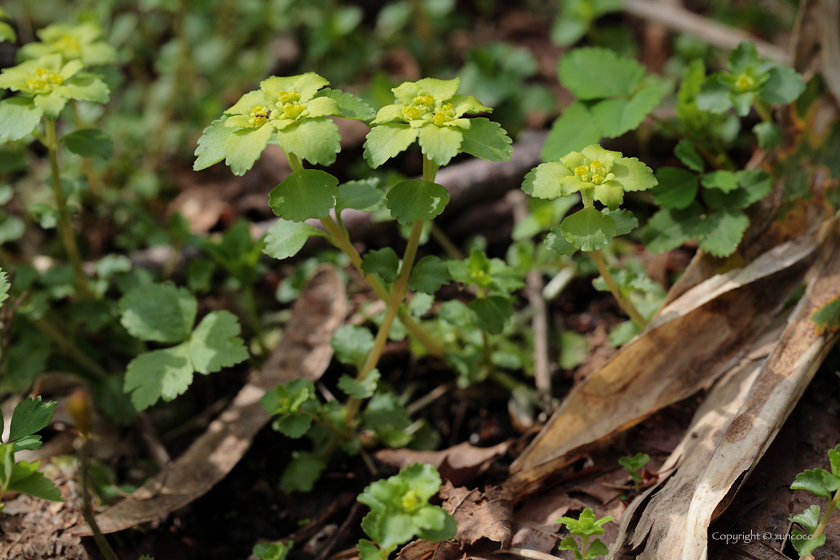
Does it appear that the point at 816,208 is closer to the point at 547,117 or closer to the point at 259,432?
the point at 547,117

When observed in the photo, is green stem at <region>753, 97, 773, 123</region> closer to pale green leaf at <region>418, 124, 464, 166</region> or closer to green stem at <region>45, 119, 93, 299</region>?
pale green leaf at <region>418, 124, 464, 166</region>

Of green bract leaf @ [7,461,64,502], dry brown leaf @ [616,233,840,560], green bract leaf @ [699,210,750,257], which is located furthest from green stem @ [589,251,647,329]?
green bract leaf @ [7,461,64,502]

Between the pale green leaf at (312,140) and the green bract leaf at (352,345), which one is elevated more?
the pale green leaf at (312,140)

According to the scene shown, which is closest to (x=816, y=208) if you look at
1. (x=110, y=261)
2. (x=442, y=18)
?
(x=442, y=18)

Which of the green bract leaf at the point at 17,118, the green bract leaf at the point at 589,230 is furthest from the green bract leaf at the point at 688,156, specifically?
the green bract leaf at the point at 17,118

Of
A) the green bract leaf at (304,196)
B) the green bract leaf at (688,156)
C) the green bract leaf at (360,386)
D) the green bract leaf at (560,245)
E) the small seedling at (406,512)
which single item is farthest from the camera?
the green bract leaf at (688,156)

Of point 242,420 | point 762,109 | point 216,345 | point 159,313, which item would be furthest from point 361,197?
point 762,109

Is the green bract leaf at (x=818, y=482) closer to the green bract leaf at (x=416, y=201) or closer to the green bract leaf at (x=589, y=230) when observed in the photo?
the green bract leaf at (x=589, y=230)
